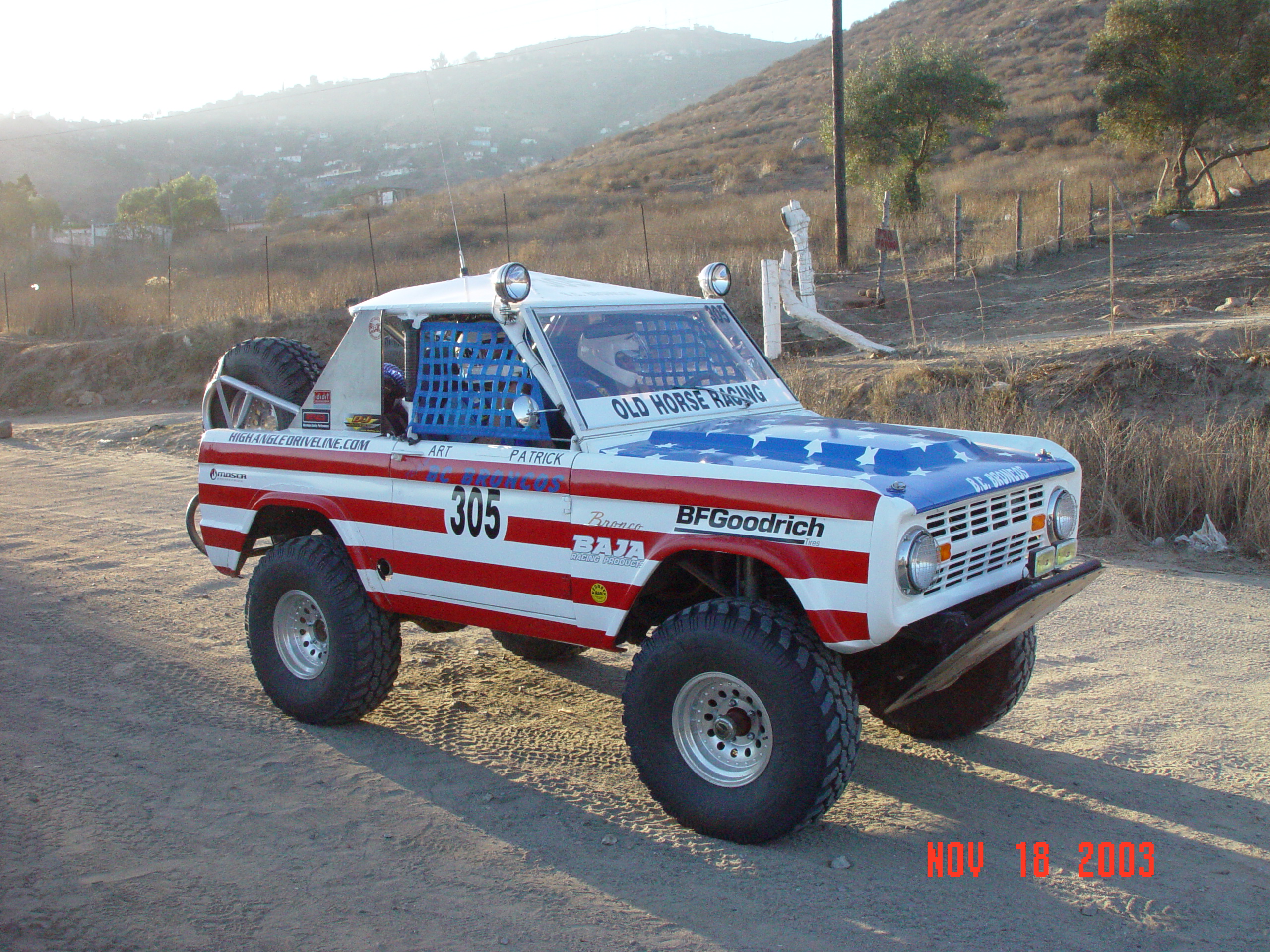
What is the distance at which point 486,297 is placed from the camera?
4703 millimetres

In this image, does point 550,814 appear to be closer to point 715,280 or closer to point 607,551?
point 607,551

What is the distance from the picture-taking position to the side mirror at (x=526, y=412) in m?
4.25

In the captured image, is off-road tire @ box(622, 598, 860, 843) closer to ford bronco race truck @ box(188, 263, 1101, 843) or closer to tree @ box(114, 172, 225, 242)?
ford bronco race truck @ box(188, 263, 1101, 843)

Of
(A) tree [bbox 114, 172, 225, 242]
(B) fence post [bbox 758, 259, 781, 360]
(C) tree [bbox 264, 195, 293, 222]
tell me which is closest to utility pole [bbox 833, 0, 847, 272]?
Answer: (B) fence post [bbox 758, 259, 781, 360]

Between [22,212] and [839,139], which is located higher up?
[22,212]

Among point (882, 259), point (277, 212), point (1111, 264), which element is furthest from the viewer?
point (277, 212)

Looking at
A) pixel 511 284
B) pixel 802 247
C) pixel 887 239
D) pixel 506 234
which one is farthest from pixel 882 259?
pixel 511 284

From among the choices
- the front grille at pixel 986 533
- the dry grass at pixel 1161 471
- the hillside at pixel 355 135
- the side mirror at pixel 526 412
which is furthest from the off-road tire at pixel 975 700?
the hillside at pixel 355 135

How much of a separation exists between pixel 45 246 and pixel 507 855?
50861mm

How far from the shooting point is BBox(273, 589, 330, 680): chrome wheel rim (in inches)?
203

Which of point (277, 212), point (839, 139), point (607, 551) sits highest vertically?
point (277, 212)

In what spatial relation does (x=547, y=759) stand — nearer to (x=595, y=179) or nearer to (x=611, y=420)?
(x=611, y=420)

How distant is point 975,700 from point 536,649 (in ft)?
7.94
